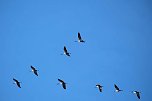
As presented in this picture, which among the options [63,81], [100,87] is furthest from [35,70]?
[100,87]

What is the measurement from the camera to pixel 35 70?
Result: 69812mm

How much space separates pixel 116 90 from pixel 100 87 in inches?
91.0

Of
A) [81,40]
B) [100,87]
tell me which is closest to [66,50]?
[81,40]

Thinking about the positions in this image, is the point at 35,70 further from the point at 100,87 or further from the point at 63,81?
the point at 100,87

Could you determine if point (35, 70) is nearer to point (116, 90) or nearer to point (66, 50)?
point (66, 50)

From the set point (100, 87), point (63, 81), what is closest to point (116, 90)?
point (100, 87)

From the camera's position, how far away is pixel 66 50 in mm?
66562

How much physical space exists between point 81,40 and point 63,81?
646 cm

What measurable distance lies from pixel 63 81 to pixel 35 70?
4587 mm

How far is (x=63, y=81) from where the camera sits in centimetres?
6800

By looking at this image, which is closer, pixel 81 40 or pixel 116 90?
pixel 81 40

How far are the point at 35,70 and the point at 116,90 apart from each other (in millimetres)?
11843

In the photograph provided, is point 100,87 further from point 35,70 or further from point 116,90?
point 35,70

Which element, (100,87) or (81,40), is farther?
(100,87)
